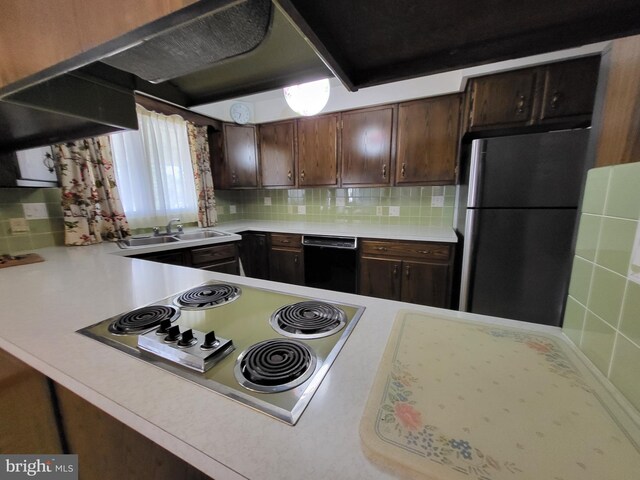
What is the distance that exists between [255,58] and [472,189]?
1.63 m

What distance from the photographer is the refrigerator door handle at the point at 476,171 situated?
165 cm

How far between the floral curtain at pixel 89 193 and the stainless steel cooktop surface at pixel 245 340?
59.9 inches

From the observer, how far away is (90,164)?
1788mm

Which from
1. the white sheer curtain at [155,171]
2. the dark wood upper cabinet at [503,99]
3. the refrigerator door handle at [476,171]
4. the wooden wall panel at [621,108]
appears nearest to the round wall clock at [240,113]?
the white sheer curtain at [155,171]

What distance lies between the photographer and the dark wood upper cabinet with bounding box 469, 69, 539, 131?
171cm

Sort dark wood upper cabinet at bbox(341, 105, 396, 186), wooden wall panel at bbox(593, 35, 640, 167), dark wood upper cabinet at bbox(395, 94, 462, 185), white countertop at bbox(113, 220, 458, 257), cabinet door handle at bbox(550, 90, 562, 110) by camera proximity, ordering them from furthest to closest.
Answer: dark wood upper cabinet at bbox(341, 105, 396, 186), dark wood upper cabinet at bbox(395, 94, 462, 185), white countertop at bbox(113, 220, 458, 257), cabinet door handle at bbox(550, 90, 562, 110), wooden wall panel at bbox(593, 35, 640, 167)

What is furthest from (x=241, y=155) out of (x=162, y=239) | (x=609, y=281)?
(x=609, y=281)

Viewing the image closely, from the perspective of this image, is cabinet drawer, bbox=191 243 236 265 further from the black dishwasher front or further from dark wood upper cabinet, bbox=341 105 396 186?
dark wood upper cabinet, bbox=341 105 396 186

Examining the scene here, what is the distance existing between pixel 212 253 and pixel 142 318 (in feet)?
4.66

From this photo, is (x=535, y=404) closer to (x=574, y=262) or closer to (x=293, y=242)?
(x=574, y=262)

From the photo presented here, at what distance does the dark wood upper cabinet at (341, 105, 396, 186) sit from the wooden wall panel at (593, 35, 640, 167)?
1.90m

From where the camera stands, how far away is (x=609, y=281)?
455 mm

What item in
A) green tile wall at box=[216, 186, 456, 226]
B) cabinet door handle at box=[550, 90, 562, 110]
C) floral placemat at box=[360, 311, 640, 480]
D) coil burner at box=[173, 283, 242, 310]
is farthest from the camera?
green tile wall at box=[216, 186, 456, 226]

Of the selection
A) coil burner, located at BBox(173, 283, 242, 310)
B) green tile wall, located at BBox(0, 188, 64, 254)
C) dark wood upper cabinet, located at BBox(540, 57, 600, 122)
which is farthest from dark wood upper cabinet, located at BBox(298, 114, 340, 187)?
green tile wall, located at BBox(0, 188, 64, 254)
